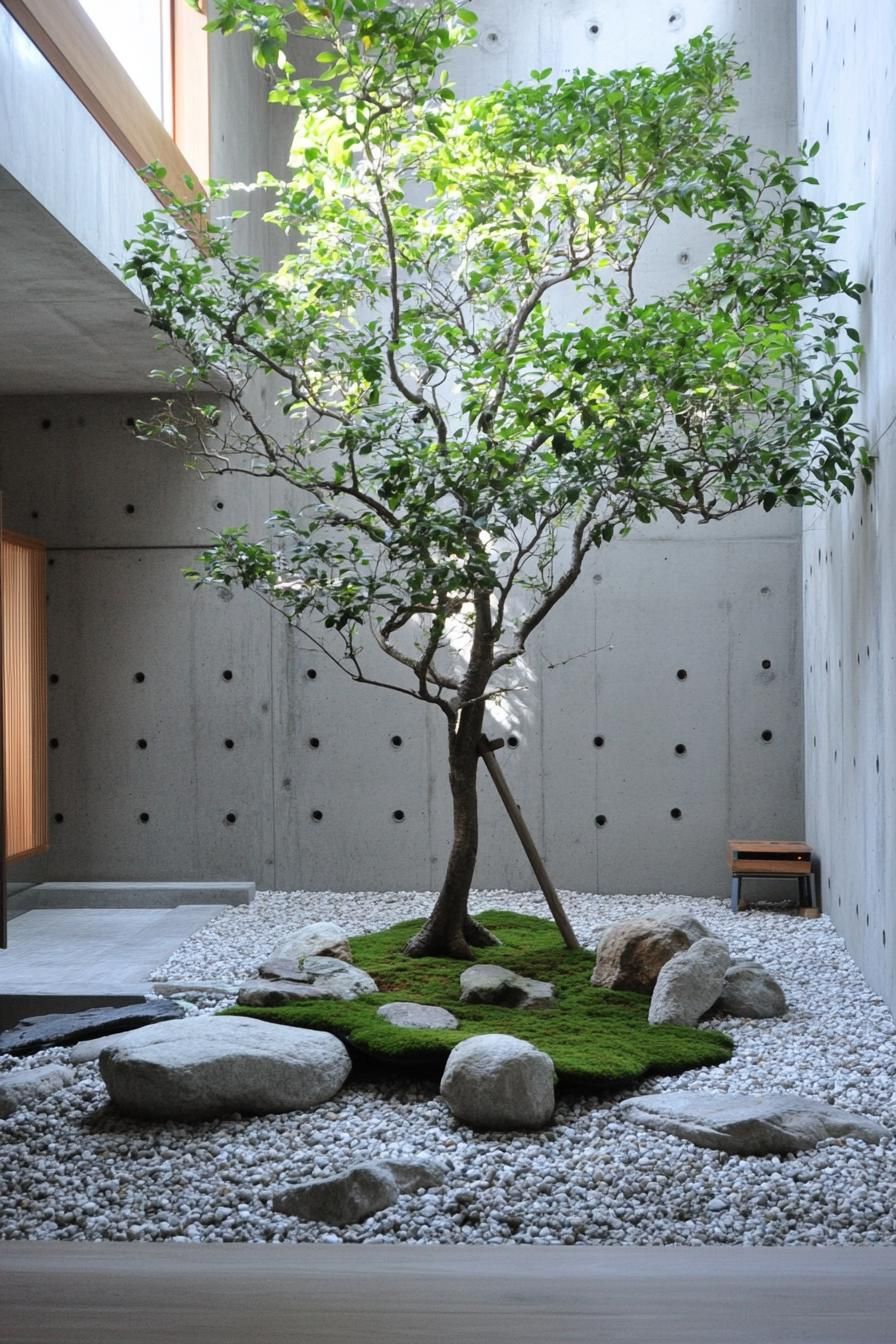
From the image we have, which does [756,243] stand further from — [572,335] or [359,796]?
[359,796]

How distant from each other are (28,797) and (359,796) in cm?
197

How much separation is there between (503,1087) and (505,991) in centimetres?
122

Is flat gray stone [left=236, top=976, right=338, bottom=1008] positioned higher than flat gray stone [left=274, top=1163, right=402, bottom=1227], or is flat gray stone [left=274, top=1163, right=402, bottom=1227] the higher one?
flat gray stone [left=236, top=976, right=338, bottom=1008]

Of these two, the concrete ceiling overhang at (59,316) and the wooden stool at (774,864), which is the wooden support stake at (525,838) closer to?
the wooden stool at (774,864)

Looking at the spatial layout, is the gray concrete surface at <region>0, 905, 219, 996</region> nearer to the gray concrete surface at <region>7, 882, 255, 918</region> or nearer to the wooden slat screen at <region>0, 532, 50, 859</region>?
the gray concrete surface at <region>7, 882, 255, 918</region>

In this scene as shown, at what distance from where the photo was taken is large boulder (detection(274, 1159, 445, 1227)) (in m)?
3.09

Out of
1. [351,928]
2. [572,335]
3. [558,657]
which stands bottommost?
[351,928]

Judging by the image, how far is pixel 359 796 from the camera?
321 inches

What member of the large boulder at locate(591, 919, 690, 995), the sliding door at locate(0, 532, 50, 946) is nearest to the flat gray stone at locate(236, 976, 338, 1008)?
the large boulder at locate(591, 919, 690, 995)

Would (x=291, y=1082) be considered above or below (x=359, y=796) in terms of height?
below

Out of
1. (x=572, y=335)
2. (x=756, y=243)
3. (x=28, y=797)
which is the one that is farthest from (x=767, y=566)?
(x=28, y=797)

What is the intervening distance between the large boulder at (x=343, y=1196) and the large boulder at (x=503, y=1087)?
1.85ft

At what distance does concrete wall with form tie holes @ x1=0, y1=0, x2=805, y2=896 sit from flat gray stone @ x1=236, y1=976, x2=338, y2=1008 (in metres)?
3.19

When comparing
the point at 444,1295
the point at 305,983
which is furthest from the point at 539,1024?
the point at 444,1295
